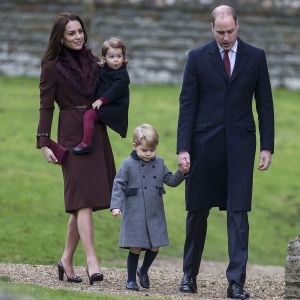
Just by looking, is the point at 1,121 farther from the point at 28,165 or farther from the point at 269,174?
the point at 269,174

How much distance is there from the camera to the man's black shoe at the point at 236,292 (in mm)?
11031

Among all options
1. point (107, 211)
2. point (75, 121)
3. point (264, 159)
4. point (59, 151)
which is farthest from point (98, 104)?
point (107, 211)

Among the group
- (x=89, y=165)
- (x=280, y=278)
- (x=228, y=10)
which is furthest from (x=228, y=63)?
(x=280, y=278)

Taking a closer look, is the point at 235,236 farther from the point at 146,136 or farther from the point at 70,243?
the point at 70,243

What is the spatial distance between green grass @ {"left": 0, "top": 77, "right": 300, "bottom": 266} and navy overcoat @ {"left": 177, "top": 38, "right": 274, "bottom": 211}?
13.0 ft

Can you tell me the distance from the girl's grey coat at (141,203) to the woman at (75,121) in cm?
40

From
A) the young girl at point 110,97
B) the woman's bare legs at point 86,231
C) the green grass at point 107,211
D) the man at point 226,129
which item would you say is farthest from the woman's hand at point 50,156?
the green grass at point 107,211

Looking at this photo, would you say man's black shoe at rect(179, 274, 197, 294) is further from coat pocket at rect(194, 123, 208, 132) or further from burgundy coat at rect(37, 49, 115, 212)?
coat pocket at rect(194, 123, 208, 132)

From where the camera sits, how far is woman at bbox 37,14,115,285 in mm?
11617

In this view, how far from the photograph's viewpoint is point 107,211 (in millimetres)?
18516

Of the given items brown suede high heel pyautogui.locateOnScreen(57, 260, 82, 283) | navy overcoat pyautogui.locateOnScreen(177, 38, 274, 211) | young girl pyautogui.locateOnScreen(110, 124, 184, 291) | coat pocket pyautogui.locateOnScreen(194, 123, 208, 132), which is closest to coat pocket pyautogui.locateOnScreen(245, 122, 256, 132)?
navy overcoat pyautogui.locateOnScreen(177, 38, 274, 211)

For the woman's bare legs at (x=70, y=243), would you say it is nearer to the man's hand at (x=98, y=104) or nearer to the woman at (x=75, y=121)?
the woman at (x=75, y=121)

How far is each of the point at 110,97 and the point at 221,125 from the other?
103 centimetres

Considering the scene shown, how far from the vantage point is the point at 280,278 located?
45.3 ft
